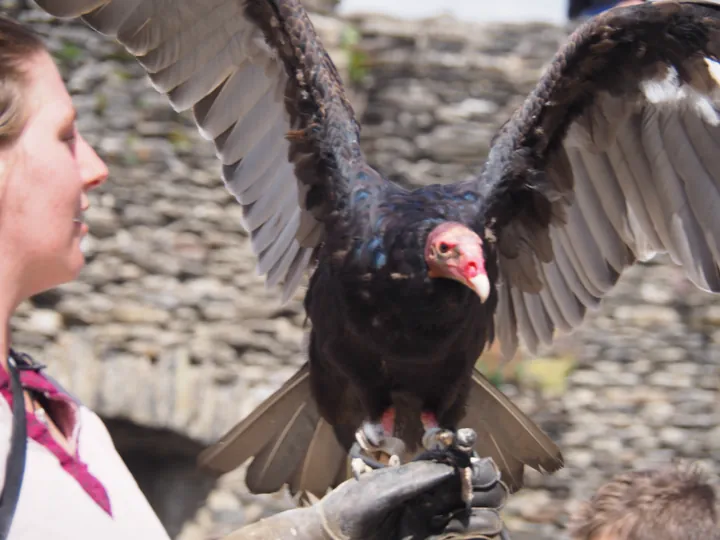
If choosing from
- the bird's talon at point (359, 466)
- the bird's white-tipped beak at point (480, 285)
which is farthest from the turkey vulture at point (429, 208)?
the bird's talon at point (359, 466)

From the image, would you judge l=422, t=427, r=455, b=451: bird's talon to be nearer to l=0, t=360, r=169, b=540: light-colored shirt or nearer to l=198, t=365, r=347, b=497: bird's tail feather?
l=198, t=365, r=347, b=497: bird's tail feather

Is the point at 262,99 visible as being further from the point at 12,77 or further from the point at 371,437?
the point at 12,77

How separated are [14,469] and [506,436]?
6.58ft

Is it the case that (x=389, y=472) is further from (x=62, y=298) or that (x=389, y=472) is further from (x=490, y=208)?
(x=62, y=298)

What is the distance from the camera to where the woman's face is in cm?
134

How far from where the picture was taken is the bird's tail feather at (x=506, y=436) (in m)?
2.93

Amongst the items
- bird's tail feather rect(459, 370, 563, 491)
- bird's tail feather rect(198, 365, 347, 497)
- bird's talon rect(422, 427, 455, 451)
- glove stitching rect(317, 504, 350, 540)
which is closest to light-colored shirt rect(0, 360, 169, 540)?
glove stitching rect(317, 504, 350, 540)

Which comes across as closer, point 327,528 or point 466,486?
point 327,528

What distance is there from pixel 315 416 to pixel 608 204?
3.70 feet

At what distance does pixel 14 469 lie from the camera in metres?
1.21

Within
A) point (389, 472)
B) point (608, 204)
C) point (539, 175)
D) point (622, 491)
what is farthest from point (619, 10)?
point (389, 472)

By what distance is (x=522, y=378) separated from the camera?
5852 millimetres

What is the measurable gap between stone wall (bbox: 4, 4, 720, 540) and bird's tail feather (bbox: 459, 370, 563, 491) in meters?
2.65

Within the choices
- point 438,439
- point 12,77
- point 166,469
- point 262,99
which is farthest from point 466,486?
point 166,469
